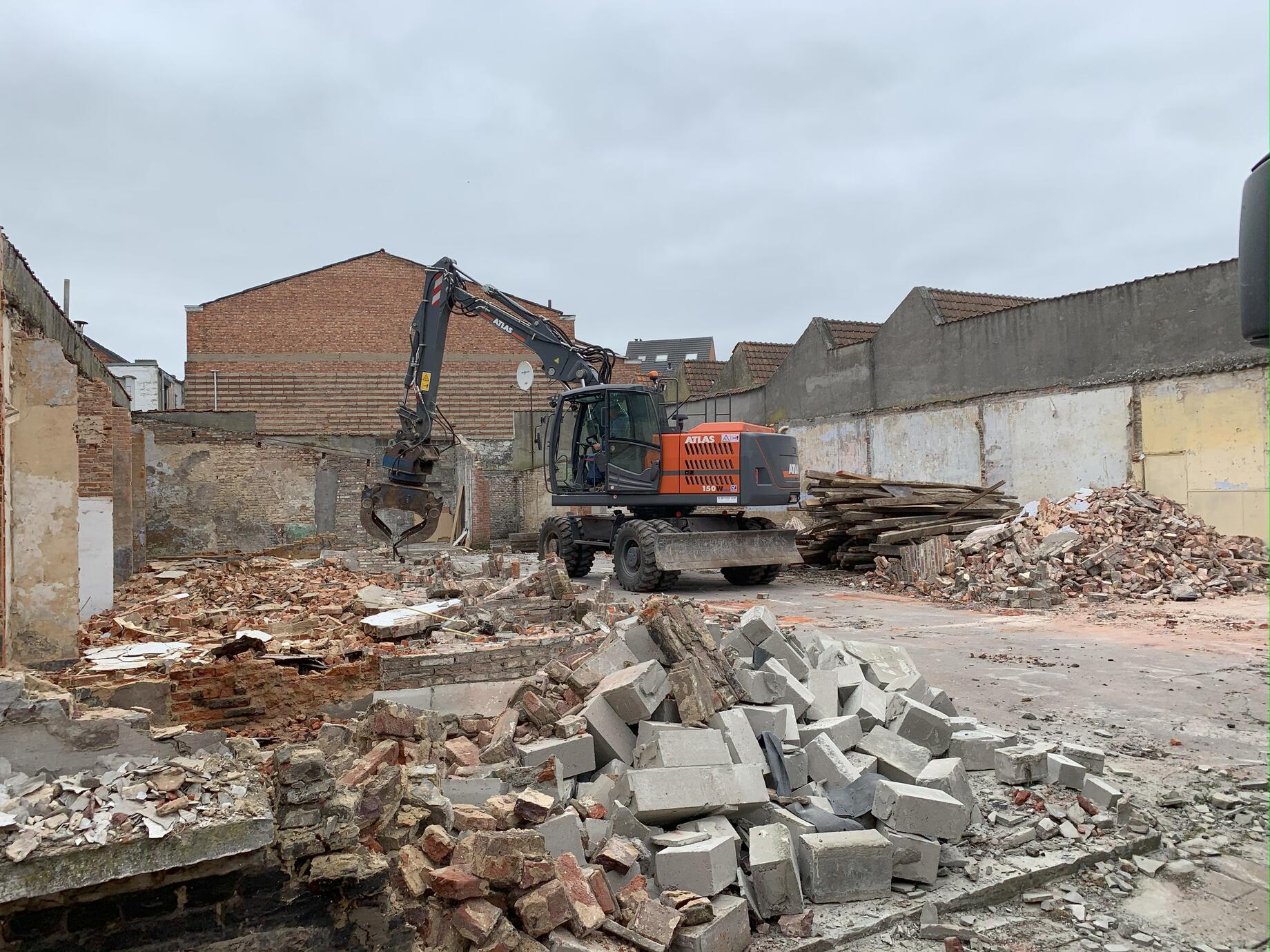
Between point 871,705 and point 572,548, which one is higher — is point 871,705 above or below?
below

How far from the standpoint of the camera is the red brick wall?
2733 centimetres

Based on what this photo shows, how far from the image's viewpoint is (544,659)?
6.58 meters

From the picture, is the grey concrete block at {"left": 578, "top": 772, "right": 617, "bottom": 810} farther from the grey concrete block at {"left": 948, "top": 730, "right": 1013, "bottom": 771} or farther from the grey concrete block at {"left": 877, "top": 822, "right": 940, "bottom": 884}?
the grey concrete block at {"left": 948, "top": 730, "right": 1013, "bottom": 771}

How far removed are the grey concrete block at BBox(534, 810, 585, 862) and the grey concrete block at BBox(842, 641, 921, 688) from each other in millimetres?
2929

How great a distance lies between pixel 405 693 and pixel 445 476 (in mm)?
18601

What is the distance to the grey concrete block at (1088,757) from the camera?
187 inches

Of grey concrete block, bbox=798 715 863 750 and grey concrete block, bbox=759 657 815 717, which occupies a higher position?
grey concrete block, bbox=759 657 815 717

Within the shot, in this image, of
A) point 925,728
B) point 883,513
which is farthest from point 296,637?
point 883,513

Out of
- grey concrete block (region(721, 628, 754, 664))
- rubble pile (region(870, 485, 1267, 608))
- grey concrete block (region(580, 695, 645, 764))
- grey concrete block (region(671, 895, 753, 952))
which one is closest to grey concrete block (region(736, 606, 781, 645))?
grey concrete block (region(721, 628, 754, 664))

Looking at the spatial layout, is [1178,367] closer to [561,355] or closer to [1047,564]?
[1047,564]

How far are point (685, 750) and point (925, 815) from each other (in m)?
1.13

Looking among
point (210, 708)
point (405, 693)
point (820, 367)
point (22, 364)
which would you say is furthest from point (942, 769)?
point (820, 367)

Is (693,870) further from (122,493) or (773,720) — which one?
(122,493)

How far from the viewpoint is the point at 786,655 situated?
556 centimetres
